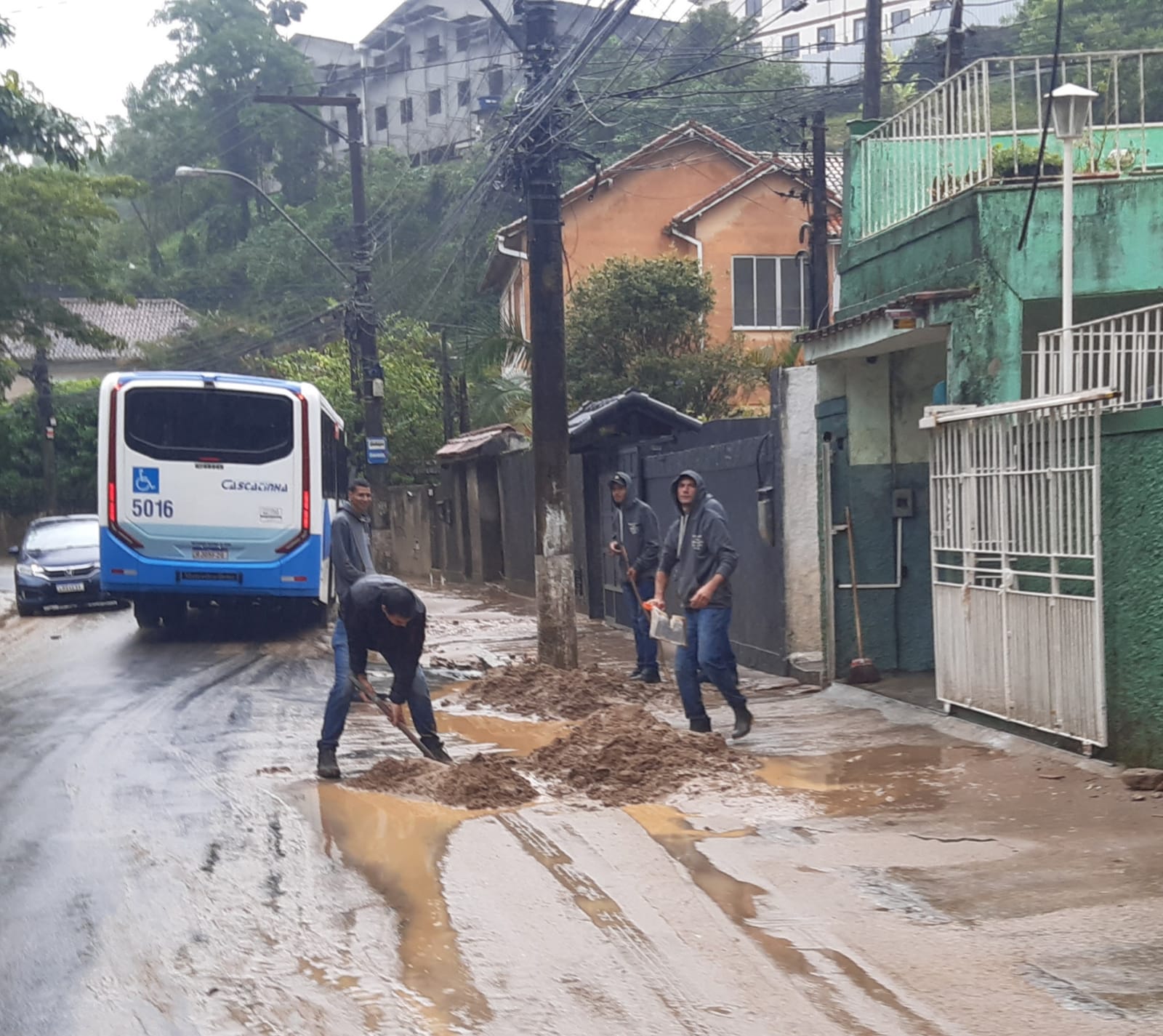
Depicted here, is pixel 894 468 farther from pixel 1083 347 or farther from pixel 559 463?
pixel 559 463

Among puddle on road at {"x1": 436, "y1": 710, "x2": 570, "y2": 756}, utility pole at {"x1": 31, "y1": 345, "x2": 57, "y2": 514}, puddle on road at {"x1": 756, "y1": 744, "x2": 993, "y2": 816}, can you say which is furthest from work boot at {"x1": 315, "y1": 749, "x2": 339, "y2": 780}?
utility pole at {"x1": 31, "y1": 345, "x2": 57, "y2": 514}

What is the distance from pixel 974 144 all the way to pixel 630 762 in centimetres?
536

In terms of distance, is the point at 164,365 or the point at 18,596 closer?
the point at 18,596

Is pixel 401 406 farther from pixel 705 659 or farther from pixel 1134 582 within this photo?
pixel 1134 582

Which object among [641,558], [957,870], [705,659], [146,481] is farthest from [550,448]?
[957,870]

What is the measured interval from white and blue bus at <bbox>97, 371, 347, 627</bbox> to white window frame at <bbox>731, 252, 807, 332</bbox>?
14681 mm

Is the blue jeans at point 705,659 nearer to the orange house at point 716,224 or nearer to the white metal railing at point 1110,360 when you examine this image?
the white metal railing at point 1110,360

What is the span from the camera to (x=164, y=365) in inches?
1972

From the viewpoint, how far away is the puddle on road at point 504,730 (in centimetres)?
944

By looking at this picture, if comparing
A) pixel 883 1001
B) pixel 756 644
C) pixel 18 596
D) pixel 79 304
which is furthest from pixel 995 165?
pixel 79 304

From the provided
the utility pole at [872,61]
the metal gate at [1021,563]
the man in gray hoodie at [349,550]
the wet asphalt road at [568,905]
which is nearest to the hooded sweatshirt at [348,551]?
the man in gray hoodie at [349,550]

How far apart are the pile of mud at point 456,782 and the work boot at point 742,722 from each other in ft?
5.81

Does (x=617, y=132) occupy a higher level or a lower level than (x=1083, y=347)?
higher

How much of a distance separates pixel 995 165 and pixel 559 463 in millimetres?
4640
